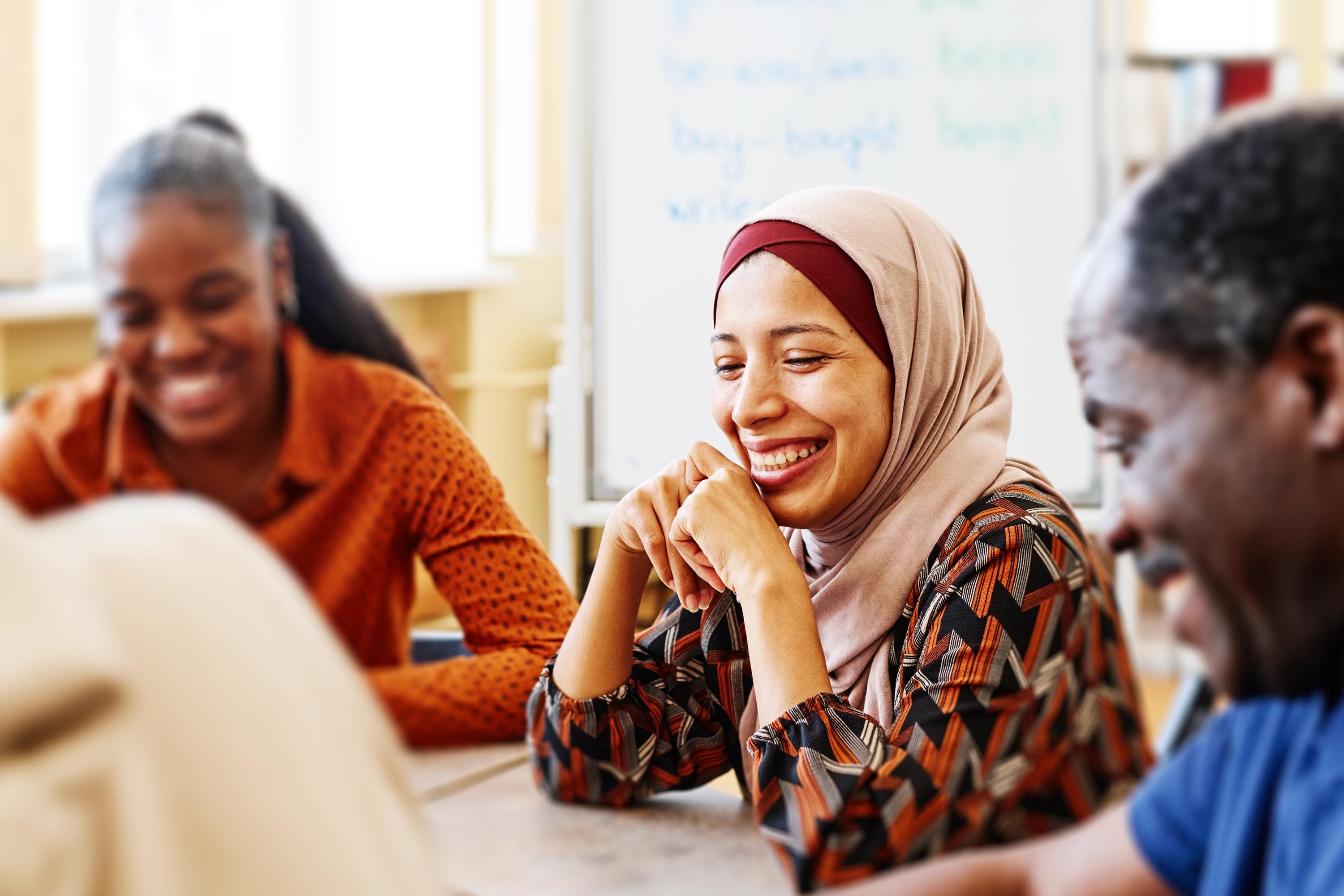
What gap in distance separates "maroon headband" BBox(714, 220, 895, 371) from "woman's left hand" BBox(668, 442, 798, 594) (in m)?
0.13

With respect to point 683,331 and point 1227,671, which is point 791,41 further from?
point 1227,671

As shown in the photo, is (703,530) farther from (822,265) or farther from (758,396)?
(822,265)

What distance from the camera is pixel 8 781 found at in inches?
15.9

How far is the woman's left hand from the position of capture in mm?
965

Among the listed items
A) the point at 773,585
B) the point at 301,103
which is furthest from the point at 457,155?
the point at 773,585

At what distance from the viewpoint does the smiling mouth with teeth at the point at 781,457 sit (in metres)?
1.03

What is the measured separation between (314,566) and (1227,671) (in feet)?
1.23

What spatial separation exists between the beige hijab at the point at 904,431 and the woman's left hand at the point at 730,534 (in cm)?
9

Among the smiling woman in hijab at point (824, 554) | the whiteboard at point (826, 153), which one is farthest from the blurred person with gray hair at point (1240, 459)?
the whiteboard at point (826, 153)

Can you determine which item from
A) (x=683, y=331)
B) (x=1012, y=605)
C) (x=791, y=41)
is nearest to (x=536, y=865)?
(x=1012, y=605)

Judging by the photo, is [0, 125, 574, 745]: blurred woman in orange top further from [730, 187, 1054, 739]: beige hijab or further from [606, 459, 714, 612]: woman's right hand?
[730, 187, 1054, 739]: beige hijab

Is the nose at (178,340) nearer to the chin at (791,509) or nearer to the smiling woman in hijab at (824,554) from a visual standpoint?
the smiling woman in hijab at (824,554)

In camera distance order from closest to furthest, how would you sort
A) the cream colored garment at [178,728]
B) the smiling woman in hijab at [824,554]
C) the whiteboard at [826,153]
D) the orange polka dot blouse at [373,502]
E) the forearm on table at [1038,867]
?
the cream colored garment at [178,728], the orange polka dot blouse at [373,502], the forearm on table at [1038,867], the smiling woman in hijab at [824,554], the whiteboard at [826,153]

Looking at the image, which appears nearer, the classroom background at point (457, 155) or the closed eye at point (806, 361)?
the classroom background at point (457, 155)
